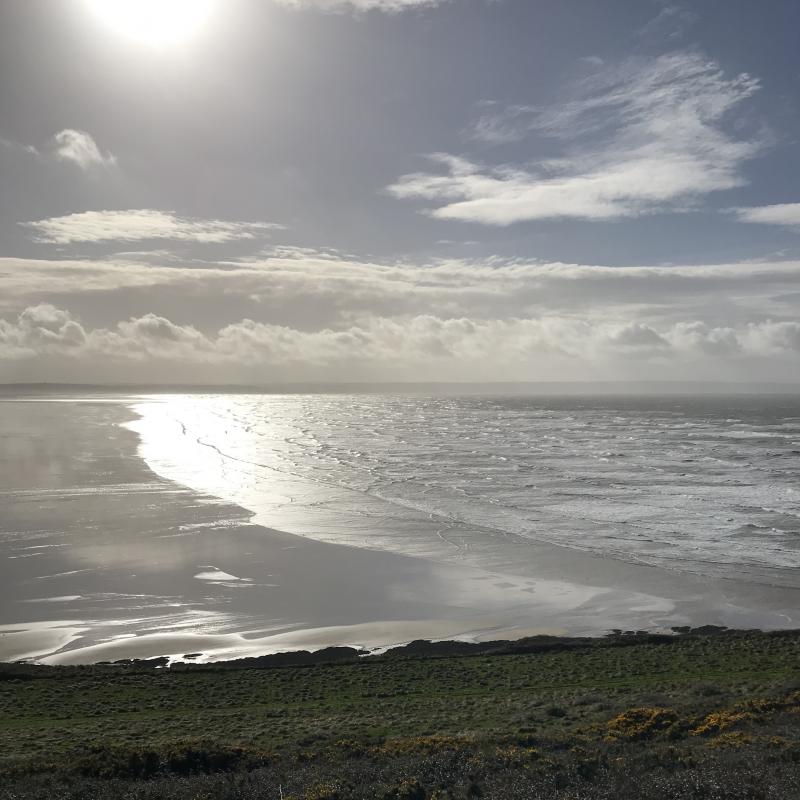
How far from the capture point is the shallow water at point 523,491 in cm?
3133

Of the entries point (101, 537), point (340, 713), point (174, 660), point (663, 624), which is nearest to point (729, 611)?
point (663, 624)

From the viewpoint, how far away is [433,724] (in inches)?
578

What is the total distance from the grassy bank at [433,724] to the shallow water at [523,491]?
1064 cm

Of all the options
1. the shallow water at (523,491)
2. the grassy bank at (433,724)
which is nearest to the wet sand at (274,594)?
the grassy bank at (433,724)

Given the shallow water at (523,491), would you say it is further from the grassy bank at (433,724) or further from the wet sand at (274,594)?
the grassy bank at (433,724)

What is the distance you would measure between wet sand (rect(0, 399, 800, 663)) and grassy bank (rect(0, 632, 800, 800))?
1922 millimetres

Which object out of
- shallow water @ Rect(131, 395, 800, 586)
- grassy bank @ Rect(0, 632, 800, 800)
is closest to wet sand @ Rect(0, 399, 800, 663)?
grassy bank @ Rect(0, 632, 800, 800)

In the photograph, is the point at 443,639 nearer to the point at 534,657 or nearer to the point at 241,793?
the point at 534,657

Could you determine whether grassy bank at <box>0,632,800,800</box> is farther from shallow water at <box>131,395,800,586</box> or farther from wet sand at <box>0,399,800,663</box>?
shallow water at <box>131,395,800,586</box>

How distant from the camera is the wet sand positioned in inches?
815

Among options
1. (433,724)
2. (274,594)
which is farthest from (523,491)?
(433,724)

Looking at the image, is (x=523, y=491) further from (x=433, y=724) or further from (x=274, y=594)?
(x=433, y=724)

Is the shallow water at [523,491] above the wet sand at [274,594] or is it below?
above

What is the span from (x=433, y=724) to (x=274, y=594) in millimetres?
11181
